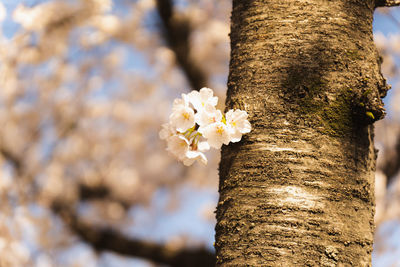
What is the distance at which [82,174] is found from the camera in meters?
4.94

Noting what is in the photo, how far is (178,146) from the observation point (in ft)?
3.15

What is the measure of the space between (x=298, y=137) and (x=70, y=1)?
15.2 ft

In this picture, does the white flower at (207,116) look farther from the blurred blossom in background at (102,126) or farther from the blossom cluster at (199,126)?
the blurred blossom in background at (102,126)

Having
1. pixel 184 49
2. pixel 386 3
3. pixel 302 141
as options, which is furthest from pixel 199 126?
pixel 184 49

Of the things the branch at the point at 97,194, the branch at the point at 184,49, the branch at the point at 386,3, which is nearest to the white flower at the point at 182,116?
the branch at the point at 386,3

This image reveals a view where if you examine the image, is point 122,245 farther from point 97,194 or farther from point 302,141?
point 302,141

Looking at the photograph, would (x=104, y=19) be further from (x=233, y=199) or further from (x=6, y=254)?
(x=233, y=199)

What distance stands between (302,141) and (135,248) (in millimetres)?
3693

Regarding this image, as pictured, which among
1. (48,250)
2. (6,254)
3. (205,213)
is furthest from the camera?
(205,213)

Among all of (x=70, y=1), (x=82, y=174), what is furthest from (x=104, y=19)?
(x=82, y=174)

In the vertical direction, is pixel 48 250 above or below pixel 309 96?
above

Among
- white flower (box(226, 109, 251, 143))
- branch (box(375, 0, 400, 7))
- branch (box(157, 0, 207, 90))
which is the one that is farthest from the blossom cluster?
branch (box(157, 0, 207, 90))

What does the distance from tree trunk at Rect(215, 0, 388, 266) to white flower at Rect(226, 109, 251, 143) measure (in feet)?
0.07

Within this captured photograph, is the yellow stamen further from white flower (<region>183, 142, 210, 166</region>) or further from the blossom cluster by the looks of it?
white flower (<region>183, 142, 210, 166</region>)
